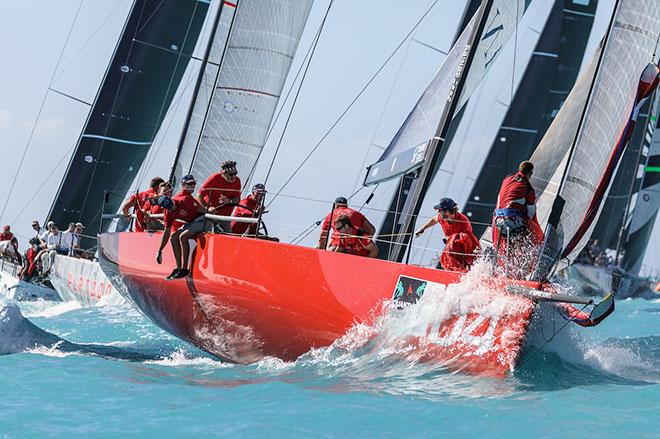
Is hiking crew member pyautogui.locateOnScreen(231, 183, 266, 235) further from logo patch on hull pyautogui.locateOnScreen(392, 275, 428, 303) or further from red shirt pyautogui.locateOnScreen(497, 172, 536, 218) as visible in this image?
red shirt pyautogui.locateOnScreen(497, 172, 536, 218)

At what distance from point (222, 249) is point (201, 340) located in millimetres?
1112

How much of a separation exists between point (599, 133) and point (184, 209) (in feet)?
10.5

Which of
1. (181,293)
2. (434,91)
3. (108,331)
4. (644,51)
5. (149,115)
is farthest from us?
(149,115)

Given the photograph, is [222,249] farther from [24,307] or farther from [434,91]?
[24,307]

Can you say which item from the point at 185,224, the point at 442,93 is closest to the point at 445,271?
the point at 442,93

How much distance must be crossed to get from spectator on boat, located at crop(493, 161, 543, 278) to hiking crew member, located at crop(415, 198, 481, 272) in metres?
0.36

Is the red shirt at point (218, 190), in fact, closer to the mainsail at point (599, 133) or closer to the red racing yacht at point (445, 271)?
the red racing yacht at point (445, 271)

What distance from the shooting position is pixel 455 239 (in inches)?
252

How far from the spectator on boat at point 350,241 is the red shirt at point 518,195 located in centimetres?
103

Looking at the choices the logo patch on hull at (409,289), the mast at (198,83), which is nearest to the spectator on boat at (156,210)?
the mast at (198,83)

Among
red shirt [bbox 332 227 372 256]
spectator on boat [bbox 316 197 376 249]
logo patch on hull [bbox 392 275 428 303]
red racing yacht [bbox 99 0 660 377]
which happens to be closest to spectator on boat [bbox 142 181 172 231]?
red racing yacht [bbox 99 0 660 377]

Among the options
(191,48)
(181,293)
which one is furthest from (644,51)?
(191,48)

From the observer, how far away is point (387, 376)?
5.38 m

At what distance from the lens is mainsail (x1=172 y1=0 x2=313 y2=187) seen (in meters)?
11.2
